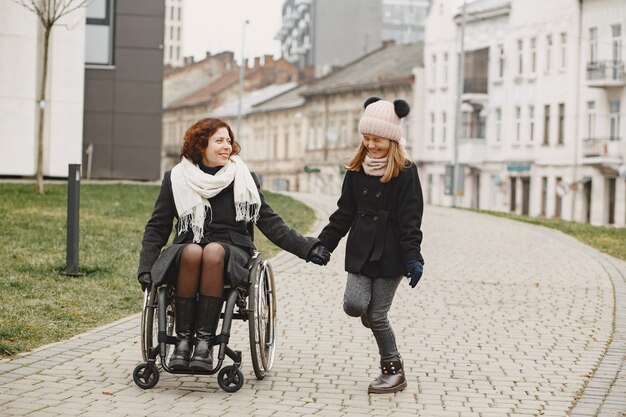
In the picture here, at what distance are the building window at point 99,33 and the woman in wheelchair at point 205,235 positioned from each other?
3456 centimetres

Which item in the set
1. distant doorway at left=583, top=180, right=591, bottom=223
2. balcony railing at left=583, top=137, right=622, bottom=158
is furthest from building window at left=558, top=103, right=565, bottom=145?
distant doorway at left=583, top=180, right=591, bottom=223

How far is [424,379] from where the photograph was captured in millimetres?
9125

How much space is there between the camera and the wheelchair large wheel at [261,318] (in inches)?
336

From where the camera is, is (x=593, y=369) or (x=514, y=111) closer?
(x=593, y=369)

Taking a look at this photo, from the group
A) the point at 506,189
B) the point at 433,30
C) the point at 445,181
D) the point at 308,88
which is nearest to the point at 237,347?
the point at 506,189

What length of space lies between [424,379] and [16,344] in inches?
110

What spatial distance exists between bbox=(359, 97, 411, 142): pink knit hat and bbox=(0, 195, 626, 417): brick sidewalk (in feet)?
5.04

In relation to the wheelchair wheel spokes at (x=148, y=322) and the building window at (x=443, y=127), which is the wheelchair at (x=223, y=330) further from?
the building window at (x=443, y=127)

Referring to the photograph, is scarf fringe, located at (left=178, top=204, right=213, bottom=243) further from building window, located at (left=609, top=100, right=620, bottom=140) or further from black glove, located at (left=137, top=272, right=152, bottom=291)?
building window, located at (left=609, top=100, right=620, bottom=140)

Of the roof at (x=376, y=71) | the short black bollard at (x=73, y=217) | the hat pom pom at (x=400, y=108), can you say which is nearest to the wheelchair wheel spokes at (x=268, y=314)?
the hat pom pom at (x=400, y=108)

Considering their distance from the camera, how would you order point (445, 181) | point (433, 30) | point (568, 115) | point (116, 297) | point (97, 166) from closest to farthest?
point (116, 297)
point (97, 166)
point (568, 115)
point (445, 181)
point (433, 30)

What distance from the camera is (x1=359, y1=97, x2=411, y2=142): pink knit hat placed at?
8500mm

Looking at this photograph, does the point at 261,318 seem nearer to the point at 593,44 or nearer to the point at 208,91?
the point at 593,44

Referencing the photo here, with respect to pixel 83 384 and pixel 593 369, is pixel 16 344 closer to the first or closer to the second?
pixel 83 384
